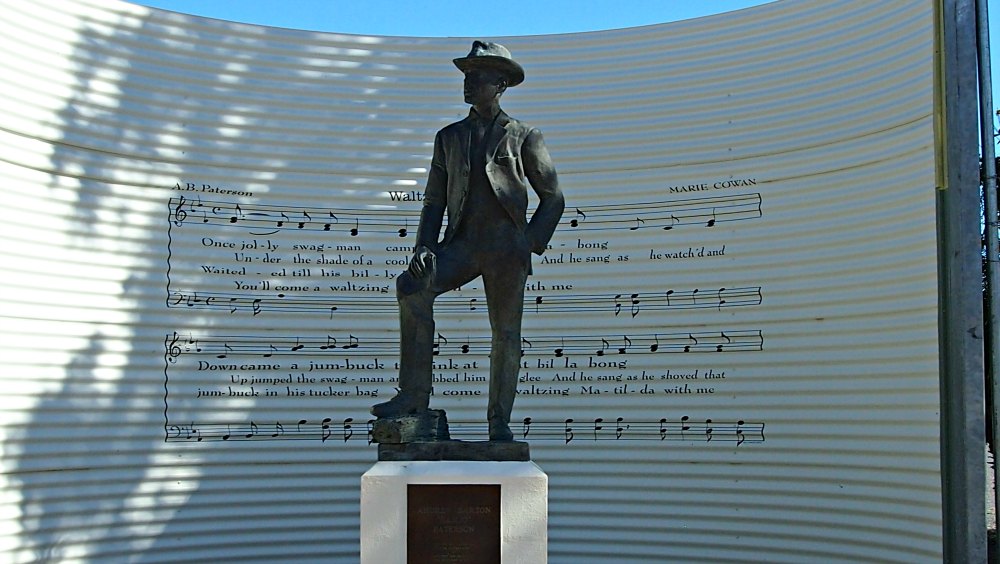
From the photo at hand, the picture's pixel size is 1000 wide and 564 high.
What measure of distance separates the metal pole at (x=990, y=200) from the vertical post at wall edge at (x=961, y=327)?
0.16 metres

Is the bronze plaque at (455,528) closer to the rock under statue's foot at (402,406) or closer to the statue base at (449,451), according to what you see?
the statue base at (449,451)

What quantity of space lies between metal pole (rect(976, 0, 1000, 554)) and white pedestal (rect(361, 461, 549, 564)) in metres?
2.99

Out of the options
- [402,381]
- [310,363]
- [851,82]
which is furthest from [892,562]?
[310,363]

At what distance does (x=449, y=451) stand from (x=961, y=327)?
3.06 m

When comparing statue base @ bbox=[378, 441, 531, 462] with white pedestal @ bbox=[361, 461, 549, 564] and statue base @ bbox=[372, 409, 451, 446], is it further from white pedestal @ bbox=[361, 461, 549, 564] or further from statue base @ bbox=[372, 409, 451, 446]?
white pedestal @ bbox=[361, 461, 549, 564]

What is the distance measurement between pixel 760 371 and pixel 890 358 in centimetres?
98

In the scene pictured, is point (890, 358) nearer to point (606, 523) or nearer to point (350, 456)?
point (606, 523)

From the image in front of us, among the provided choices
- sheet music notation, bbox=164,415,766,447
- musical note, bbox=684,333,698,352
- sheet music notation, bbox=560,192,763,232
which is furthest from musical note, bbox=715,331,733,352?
sheet music notation, bbox=560,192,763,232

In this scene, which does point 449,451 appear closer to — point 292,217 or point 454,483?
point 454,483

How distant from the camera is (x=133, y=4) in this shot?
8164 millimetres

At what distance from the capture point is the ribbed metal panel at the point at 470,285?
24.2 ft

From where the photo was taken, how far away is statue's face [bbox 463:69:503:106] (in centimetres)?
526

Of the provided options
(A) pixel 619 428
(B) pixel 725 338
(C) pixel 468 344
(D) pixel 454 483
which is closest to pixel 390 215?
(C) pixel 468 344

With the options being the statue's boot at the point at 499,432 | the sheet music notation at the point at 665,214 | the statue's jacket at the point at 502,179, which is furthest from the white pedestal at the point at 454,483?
the sheet music notation at the point at 665,214
